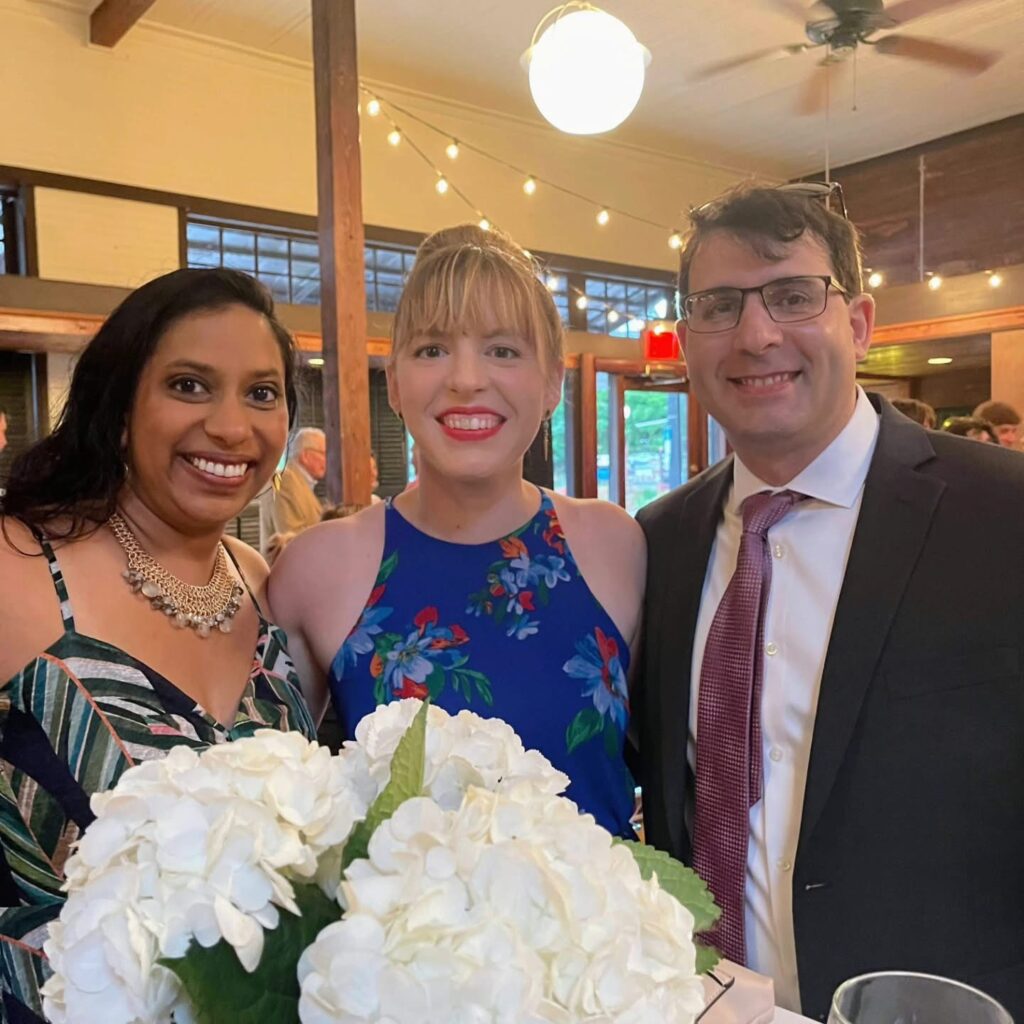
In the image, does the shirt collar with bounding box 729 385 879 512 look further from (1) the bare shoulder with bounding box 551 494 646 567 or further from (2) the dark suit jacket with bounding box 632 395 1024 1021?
(1) the bare shoulder with bounding box 551 494 646 567

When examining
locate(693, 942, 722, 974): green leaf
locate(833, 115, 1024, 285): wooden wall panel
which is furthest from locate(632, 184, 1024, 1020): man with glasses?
locate(833, 115, 1024, 285): wooden wall panel

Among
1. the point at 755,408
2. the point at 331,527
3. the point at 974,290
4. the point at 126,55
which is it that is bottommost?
the point at 331,527

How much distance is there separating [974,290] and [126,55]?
637cm

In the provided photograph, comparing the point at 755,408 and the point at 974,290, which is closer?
the point at 755,408

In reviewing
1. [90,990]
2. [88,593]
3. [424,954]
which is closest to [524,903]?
[424,954]

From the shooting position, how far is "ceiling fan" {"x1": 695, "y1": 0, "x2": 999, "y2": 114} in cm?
473

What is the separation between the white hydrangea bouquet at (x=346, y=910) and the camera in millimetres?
472

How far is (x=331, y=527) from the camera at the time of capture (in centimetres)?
169

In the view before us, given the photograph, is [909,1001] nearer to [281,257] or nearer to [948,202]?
[281,257]

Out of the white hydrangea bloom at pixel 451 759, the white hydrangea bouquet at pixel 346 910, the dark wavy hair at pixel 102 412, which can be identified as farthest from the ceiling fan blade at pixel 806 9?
the white hydrangea bouquet at pixel 346 910

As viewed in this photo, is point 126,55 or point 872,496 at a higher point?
point 126,55

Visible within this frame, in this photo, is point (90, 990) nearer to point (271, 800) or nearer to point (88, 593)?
point (271, 800)

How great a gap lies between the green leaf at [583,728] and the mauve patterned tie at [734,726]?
0.54 ft

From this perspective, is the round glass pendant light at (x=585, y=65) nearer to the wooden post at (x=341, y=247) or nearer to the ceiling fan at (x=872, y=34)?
the wooden post at (x=341, y=247)
